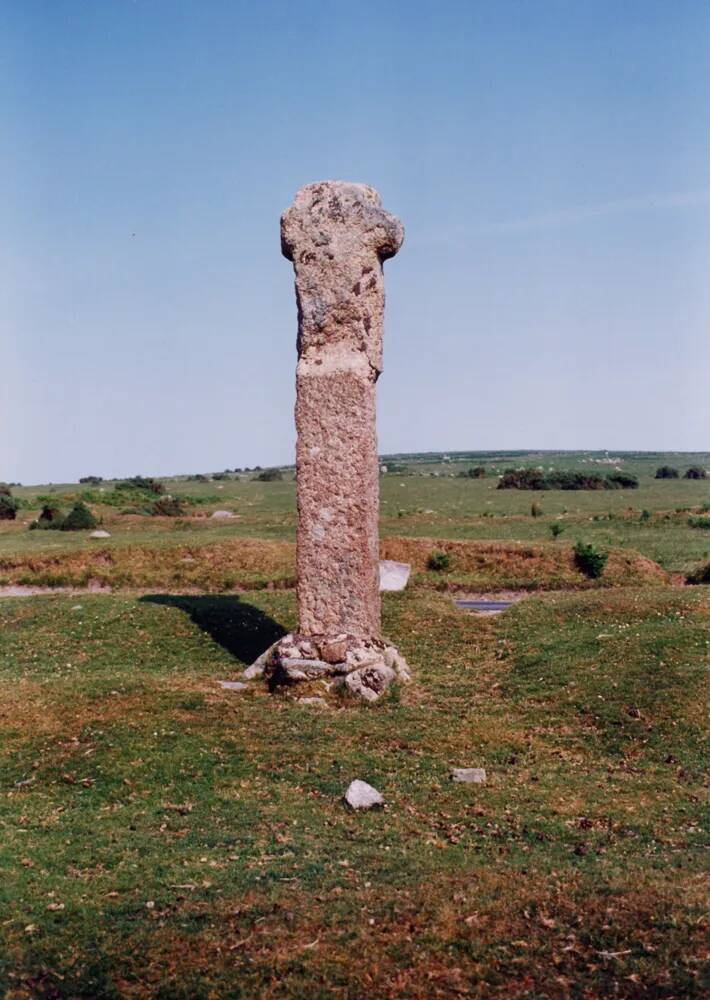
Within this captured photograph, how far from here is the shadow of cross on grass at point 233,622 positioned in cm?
2297

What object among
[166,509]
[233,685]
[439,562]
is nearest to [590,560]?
[439,562]

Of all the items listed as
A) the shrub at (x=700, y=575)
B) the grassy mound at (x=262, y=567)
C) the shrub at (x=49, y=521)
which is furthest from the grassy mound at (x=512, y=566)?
the shrub at (x=49, y=521)

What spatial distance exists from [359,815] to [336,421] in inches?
→ 349

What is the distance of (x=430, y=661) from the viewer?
72.9 feet

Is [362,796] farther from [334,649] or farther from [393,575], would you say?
[393,575]

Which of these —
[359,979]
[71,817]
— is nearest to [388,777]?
[71,817]

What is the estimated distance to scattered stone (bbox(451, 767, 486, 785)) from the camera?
47.4 feet

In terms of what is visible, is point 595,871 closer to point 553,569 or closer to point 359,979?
point 359,979

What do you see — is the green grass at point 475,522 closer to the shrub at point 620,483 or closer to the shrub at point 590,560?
the shrub at point 590,560

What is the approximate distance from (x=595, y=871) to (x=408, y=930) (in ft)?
9.88

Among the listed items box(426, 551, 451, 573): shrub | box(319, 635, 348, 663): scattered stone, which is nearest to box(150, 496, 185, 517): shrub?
box(426, 551, 451, 573): shrub

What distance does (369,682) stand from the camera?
61.4 ft

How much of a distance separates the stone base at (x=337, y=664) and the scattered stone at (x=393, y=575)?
10759 millimetres

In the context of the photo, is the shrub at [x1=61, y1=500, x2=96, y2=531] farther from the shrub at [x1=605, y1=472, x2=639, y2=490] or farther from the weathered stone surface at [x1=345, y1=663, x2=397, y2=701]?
the shrub at [x1=605, y1=472, x2=639, y2=490]
